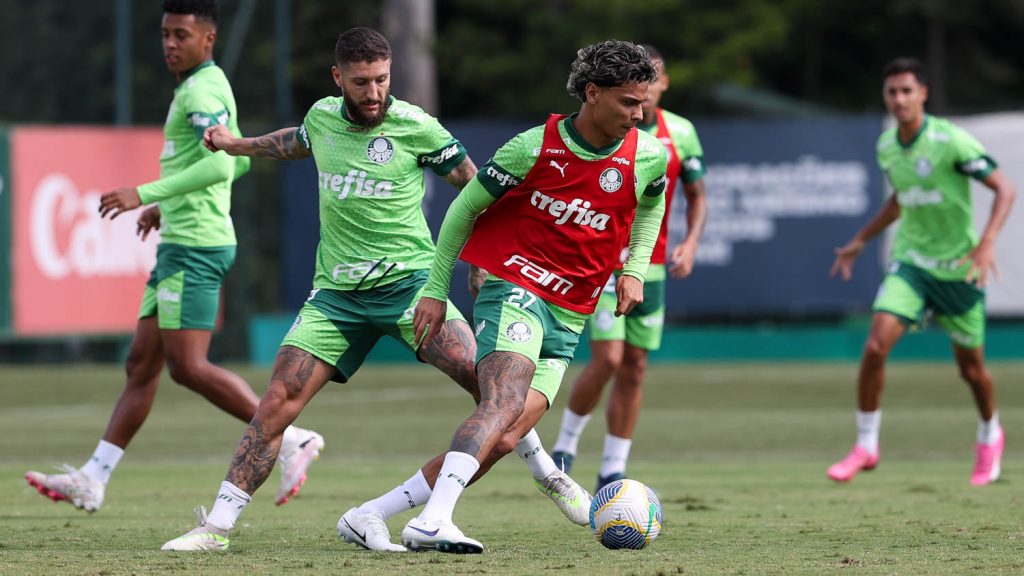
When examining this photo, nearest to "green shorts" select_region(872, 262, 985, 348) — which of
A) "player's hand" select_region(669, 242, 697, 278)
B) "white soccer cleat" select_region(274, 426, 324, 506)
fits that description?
"player's hand" select_region(669, 242, 697, 278)

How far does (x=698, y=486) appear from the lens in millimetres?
10320

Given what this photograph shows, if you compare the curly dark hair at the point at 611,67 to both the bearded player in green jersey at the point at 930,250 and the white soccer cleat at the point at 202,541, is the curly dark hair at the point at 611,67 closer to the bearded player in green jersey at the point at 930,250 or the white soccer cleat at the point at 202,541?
the white soccer cleat at the point at 202,541

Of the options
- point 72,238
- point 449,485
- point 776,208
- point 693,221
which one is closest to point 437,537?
point 449,485

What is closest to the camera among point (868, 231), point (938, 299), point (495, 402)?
point (495, 402)

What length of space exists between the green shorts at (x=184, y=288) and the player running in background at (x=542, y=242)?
2.22m

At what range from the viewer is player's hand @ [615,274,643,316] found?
23.0 feet

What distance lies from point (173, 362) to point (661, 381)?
12446 millimetres

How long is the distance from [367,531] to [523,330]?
3.31ft

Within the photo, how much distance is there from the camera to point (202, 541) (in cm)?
687

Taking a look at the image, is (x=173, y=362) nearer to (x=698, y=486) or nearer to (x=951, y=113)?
(x=698, y=486)

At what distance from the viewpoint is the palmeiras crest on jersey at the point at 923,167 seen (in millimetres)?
10859

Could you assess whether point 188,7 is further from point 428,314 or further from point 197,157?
point 428,314

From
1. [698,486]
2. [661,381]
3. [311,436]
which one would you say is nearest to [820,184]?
[661,381]

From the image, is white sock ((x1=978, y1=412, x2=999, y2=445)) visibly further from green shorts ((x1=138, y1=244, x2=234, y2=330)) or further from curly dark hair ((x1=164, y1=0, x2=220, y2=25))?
curly dark hair ((x1=164, y1=0, x2=220, y2=25))
